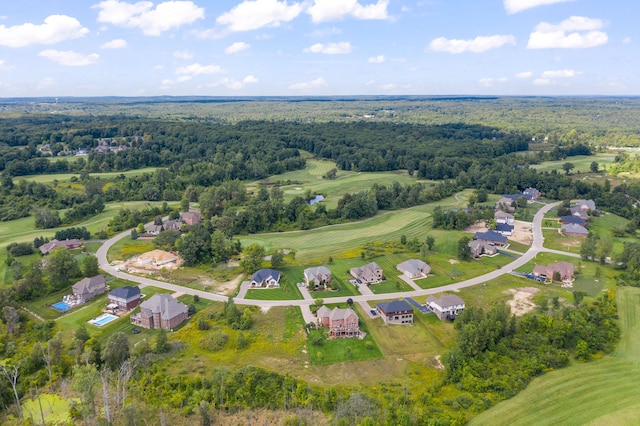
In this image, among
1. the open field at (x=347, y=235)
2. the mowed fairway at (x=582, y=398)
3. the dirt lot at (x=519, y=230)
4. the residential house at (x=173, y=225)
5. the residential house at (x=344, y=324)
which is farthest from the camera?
the residential house at (x=173, y=225)

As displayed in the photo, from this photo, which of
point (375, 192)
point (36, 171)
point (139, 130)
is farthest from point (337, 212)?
point (139, 130)

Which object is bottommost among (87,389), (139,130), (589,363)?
(589,363)

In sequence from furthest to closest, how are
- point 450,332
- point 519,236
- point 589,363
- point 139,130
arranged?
point 139,130, point 519,236, point 450,332, point 589,363

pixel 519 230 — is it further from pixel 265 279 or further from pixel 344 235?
pixel 265 279

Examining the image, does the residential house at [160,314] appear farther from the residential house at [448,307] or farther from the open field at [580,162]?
the open field at [580,162]

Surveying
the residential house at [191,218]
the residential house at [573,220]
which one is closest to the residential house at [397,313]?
the residential house at [191,218]

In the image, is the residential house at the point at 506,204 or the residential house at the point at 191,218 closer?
the residential house at the point at 191,218

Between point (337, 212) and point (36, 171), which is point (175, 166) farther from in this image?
point (337, 212)
